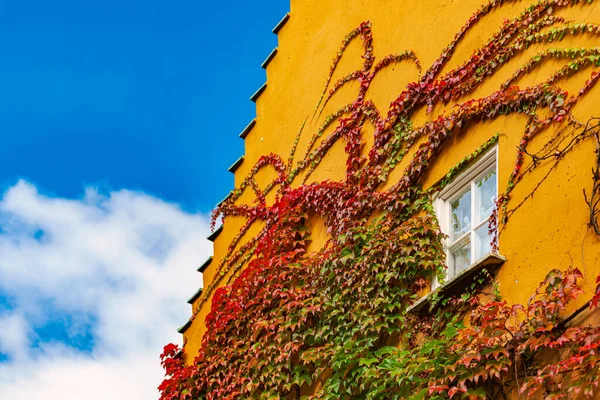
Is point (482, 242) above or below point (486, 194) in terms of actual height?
below

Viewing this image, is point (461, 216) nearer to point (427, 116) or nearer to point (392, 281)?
point (392, 281)

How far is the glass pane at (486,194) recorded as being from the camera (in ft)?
→ 25.4

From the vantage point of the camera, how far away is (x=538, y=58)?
7.56m

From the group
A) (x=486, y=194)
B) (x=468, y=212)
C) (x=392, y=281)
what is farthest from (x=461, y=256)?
(x=392, y=281)

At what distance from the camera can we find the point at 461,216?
805cm

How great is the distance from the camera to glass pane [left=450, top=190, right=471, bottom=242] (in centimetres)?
797

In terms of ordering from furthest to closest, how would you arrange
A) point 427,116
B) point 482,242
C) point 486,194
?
point 427,116 → point 486,194 → point 482,242

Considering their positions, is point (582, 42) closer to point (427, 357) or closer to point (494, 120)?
point (494, 120)

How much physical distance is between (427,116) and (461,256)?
4.76ft

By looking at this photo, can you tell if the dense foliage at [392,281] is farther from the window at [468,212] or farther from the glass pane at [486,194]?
the glass pane at [486,194]

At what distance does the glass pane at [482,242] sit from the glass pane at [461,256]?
110 millimetres

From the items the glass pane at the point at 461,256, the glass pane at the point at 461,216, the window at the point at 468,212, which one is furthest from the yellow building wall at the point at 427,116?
the glass pane at the point at 461,256

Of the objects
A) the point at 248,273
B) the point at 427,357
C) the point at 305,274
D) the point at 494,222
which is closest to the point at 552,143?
the point at 494,222

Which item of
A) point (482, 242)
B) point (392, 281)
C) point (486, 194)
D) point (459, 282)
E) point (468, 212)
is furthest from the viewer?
point (392, 281)
